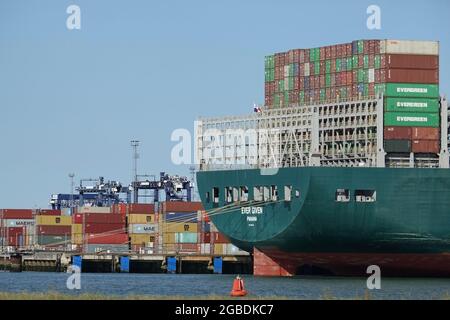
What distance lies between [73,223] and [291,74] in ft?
154

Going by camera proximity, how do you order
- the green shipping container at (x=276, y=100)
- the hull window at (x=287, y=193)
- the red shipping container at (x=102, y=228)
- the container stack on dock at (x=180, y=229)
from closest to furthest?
the hull window at (x=287, y=193) → the green shipping container at (x=276, y=100) → the container stack on dock at (x=180, y=229) → the red shipping container at (x=102, y=228)

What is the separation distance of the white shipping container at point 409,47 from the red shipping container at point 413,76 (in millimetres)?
1137

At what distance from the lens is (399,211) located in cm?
7788

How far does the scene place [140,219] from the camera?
402 ft

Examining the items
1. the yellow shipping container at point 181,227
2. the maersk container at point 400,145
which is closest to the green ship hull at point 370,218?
the maersk container at point 400,145

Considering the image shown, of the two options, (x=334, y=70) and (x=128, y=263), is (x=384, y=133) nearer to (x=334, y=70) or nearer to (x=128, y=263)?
(x=334, y=70)

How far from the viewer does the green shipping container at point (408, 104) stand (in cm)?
7931

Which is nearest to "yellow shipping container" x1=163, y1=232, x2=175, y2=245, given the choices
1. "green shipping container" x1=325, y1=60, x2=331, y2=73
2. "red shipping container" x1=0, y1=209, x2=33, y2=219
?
"red shipping container" x1=0, y1=209, x2=33, y2=219

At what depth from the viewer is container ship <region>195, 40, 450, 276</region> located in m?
78.0

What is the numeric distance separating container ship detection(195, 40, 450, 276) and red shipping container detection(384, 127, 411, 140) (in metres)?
0.06

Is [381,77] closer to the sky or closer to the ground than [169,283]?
closer to the sky

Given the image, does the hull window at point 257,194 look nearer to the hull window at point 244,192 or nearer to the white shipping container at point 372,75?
the hull window at point 244,192
